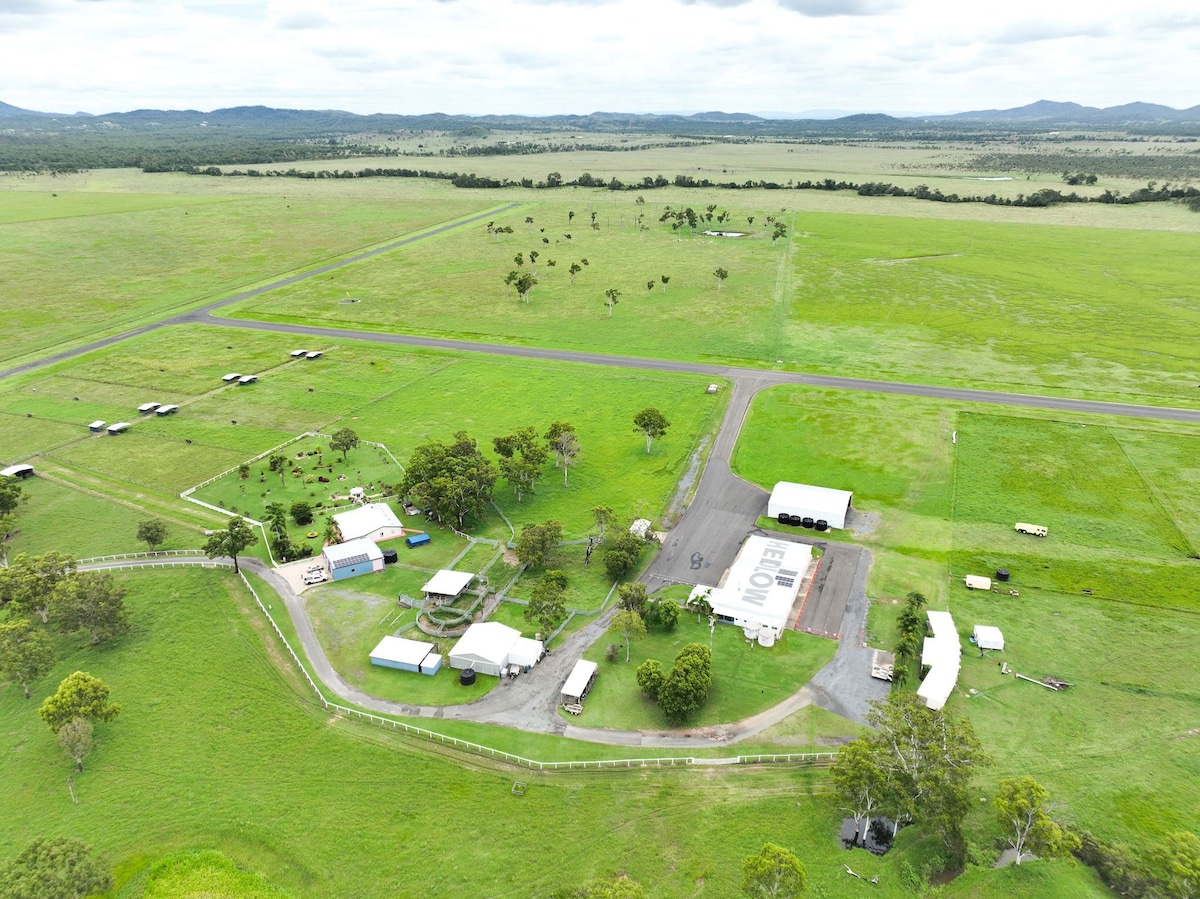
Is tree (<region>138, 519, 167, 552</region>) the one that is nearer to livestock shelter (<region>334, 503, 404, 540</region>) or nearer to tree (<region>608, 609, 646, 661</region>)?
livestock shelter (<region>334, 503, 404, 540</region>)

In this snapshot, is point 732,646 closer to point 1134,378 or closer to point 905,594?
point 905,594

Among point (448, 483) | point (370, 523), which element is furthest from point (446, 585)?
point (370, 523)

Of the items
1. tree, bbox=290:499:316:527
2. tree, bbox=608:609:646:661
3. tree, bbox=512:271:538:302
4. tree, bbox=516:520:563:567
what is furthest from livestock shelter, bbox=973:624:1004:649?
tree, bbox=512:271:538:302

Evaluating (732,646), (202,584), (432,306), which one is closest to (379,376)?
(432,306)

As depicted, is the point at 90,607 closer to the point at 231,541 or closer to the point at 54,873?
the point at 231,541

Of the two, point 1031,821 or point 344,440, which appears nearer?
point 1031,821

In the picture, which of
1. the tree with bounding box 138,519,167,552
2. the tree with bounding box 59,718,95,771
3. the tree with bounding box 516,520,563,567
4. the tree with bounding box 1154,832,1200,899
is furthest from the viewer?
the tree with bounding box 138,519,167,552
